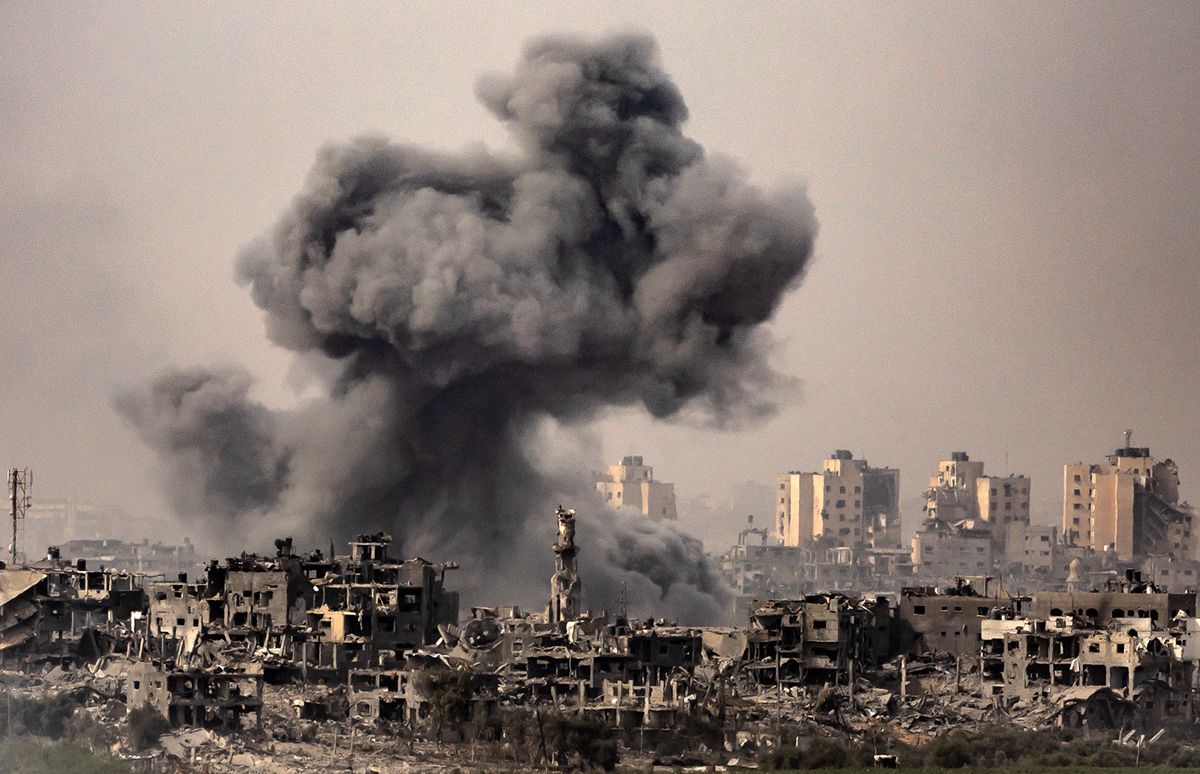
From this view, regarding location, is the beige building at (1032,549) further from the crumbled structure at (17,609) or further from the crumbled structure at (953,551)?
the crumbled structure at (17,609)

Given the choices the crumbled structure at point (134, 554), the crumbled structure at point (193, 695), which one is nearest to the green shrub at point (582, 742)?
the crumbled structure at point (193, 695)

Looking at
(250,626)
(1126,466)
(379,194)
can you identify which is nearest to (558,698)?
(250,626)

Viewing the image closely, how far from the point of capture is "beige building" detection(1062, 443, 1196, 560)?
127000mm

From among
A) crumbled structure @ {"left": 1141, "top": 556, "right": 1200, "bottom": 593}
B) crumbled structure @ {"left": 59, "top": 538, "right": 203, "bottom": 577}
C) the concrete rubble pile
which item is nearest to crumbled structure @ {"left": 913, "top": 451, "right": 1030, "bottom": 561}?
crumbled structure @ {"left": 1141, "top": 556, "right": 1200, "bottom": 593}

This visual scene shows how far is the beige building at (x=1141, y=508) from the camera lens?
127 metres

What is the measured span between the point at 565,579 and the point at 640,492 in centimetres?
7118

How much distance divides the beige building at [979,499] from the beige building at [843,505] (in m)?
3.18

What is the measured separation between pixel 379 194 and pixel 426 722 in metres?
30.6

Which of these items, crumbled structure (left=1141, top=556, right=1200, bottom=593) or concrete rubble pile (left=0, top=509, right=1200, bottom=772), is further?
crumbled structure (left=1141, top=556, right=1200, bottom=593)

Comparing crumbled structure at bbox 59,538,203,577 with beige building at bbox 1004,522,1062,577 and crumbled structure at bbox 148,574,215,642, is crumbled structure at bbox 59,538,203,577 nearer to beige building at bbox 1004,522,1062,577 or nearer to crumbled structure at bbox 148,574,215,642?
beige building at bbox 1004,522,1062,577

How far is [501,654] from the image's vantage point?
200ft

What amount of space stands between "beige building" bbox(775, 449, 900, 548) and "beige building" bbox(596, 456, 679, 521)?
22.0ft

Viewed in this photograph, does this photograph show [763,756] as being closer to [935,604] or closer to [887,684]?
[887,684]

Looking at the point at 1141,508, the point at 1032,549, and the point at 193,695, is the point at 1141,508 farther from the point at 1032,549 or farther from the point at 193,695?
the point at 193,695
